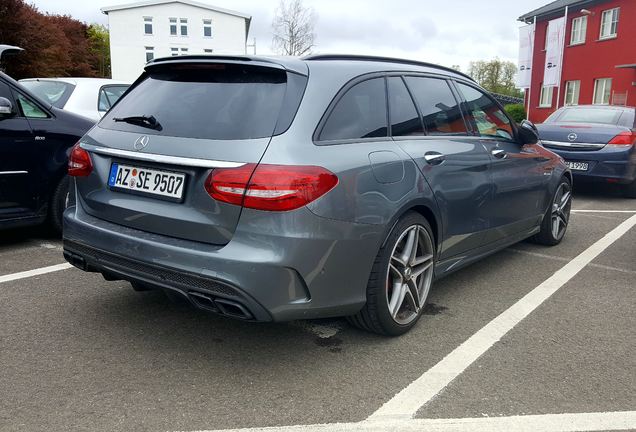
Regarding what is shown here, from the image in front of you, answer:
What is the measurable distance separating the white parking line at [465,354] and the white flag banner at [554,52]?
1091 inches

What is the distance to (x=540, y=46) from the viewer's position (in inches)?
1330

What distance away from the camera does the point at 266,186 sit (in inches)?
103

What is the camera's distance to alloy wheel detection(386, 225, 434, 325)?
10.9 feet

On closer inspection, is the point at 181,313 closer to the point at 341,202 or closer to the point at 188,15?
the point at 341,202

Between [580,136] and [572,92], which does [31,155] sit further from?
[572,92]

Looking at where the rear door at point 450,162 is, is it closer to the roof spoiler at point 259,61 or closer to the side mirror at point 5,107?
the roof spoiler at point 259,61

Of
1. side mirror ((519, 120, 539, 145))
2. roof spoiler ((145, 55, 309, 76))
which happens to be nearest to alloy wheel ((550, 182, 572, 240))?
side mirror ((519, 120, 539, 145))

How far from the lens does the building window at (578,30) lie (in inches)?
1160

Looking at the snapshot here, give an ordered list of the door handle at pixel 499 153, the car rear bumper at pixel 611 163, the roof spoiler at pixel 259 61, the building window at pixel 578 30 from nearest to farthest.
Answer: the roof spoiler at pixel 259 61 < the door handle at pixel 499 153 < the car rear bumper at pixel 611 163 < the building window at pixel 578 30

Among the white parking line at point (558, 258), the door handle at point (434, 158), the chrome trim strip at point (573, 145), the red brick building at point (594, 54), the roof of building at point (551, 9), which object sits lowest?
the white parking line at point (558, 258)

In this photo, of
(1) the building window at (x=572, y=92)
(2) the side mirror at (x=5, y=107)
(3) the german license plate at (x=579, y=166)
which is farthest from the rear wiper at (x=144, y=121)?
(1) the building window at (x=572, y=92)

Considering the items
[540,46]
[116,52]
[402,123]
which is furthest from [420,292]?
[116,52]

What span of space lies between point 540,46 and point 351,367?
34783mm

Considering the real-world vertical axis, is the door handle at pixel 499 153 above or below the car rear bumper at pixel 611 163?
above
